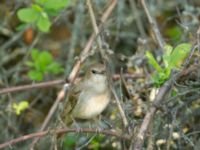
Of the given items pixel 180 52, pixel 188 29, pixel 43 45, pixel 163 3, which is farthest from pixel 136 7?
pixel 180 52

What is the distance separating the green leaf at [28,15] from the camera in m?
5.65

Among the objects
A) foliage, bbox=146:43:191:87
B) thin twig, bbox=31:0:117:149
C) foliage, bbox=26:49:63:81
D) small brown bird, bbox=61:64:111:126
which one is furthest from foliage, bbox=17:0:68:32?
foliage, bbox=146:43:191:87

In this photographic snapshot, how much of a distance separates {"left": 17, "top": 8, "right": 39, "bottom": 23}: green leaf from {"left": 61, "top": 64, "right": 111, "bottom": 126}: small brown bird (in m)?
0.71

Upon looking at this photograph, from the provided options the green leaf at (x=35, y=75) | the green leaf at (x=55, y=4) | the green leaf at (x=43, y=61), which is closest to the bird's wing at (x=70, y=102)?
the green leaf at (x=35, y=75)

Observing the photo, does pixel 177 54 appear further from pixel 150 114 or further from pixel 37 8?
pixel 37 8

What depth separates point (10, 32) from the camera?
805 centimetres

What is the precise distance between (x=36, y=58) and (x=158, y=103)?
8.19 ft

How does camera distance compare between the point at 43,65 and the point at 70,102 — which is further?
the point at 43,65

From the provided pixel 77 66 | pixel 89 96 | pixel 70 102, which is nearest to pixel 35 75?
pixel 70 102

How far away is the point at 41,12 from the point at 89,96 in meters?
0.91

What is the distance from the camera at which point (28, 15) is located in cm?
568

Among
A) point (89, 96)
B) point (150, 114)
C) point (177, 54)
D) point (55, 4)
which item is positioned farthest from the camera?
point (89, 96)

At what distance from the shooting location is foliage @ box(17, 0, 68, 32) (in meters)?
5.63

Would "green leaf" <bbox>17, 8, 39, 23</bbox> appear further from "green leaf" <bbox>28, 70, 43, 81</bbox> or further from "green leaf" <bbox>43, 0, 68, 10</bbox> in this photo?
"green leaf" <bbox>28, 70, 43, 81</bbox>
